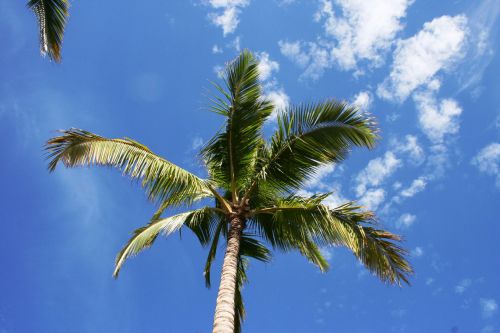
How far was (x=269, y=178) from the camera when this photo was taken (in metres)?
8.91

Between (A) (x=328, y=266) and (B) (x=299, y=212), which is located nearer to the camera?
(B) (x=299, y=212)

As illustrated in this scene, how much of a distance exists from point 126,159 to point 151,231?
145 centimetres

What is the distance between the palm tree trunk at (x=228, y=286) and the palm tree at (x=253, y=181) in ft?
0.08

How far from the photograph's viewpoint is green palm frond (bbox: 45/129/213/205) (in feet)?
25.0

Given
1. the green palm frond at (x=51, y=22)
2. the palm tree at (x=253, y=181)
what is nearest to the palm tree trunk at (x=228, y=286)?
the palm tree at (x=253, y=181)

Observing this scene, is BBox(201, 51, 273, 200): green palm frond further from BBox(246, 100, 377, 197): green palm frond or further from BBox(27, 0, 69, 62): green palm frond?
BBox(27, 0, 69, 62): green palm frond

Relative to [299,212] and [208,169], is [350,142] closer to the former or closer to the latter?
[299,212]

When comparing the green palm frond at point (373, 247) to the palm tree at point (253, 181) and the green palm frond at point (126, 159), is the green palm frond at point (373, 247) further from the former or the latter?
the green palm frond at point (126, 159)

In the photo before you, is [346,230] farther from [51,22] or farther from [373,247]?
[51,22]

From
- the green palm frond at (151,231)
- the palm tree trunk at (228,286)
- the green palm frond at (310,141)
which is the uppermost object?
the green palm frond at (310,141)

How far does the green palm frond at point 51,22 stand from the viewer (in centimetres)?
712

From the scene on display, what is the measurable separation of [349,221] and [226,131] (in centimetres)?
310

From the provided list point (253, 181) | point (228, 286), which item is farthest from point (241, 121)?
point (228, 286)

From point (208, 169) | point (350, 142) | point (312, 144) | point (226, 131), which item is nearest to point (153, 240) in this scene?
point (208, 169)
